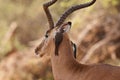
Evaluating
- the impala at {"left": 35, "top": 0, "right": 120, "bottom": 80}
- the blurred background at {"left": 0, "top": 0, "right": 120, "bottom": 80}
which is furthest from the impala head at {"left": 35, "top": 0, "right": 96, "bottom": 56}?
the blurred background at {"left": 0, "top": 0, "right": 120, "bottom": 80}

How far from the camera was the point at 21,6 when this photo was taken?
81.4 ft

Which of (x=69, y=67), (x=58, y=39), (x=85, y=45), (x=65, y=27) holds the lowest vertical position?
(x=85, y=45)

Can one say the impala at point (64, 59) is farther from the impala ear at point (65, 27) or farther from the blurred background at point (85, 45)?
the blurred background at point (85, 45)

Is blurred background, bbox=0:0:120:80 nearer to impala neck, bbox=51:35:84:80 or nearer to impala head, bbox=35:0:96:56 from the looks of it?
impala head, bbox=35:0:96:56

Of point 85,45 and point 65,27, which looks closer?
point 65,27

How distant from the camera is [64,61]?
7074 mm

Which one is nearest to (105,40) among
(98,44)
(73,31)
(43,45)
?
(98,44)

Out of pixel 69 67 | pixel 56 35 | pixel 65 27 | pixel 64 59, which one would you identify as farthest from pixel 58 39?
pixel 69 67

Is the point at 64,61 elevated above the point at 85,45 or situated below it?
above

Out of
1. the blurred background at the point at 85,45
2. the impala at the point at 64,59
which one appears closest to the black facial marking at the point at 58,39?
the impala at the point at 64,59

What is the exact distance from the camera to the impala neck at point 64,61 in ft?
23.0

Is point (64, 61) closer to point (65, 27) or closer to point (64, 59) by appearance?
point (64, 59)

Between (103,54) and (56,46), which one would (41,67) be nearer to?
(103,54)

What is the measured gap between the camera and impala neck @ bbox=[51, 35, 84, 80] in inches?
276
